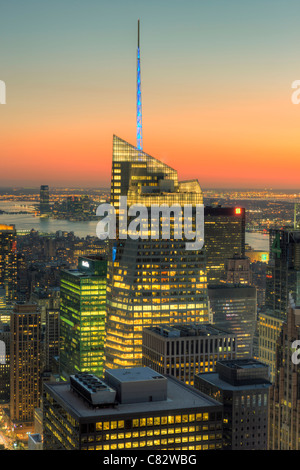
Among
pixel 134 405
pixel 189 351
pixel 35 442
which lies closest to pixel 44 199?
pixel 35 442

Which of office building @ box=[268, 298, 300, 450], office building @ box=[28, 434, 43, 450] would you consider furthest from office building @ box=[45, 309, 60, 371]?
office building @ box=[268, 298, 300, 450]

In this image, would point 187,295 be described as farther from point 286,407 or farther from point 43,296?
point 43,296

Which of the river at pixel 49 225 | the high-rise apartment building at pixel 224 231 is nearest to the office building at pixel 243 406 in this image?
the river at pixel 49 225

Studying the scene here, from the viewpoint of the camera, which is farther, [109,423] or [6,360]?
[6,360]

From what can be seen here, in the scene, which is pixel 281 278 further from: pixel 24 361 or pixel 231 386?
pixel 231 386

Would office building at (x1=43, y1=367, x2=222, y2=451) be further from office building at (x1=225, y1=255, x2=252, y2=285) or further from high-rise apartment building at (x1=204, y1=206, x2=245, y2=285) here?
high-rise apartment building at (x1=204, y1=206, x2=245, y2=285)
